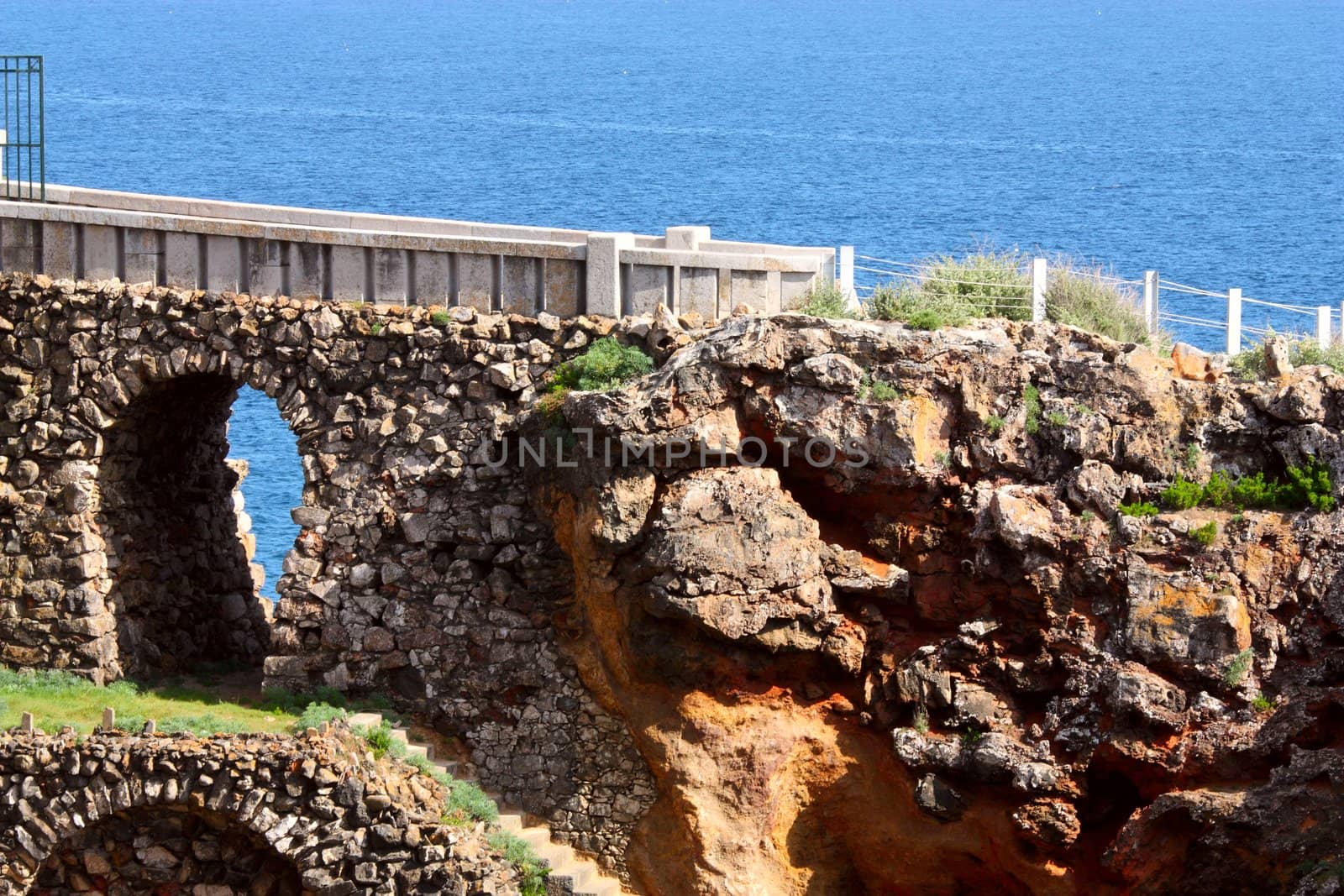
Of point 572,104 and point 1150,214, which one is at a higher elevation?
point 572,104

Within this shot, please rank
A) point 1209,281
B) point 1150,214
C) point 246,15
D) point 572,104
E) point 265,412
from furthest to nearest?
point 246,15 → point 572,104 → point 1150,214 → point 265,412 → point 1209,281

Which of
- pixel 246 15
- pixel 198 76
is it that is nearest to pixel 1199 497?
pixel 198 76

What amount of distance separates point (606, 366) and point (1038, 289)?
20.9 ft

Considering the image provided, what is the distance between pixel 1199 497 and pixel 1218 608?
5.44 ft

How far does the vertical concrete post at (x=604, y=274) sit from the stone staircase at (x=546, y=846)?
6019 millimetres

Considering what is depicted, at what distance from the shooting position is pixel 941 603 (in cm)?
2589

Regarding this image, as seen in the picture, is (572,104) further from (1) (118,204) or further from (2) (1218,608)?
(2) (1218,608)

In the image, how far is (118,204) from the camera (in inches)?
1232

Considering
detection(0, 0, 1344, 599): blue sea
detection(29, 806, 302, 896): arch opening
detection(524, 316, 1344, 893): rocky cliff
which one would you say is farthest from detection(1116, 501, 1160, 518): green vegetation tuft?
detection(0, 0, 1344, 599): blue sea

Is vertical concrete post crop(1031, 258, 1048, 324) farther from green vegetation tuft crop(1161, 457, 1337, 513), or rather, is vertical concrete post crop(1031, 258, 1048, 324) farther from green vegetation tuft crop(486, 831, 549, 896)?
green vegetation tuft crop(486, 831, 549, 896)

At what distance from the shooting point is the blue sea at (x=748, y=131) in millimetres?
78688

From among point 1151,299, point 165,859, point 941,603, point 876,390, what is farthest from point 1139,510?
point 165,859

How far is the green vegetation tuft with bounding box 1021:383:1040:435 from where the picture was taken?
83.8 feet

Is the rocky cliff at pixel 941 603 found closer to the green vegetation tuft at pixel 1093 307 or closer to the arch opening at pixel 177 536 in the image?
the green vegetation tuft at pixel 1093 307
